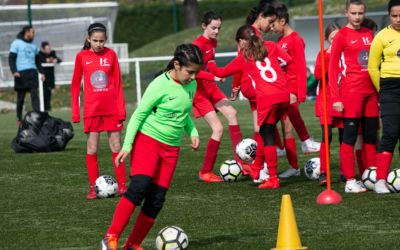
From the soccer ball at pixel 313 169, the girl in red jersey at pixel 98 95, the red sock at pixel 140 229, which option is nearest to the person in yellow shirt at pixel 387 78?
the soccer ball at pixel 313 169

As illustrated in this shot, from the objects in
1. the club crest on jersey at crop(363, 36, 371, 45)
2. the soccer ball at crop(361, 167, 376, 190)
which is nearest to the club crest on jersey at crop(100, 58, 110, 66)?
the club crest on jersey at crop(363, 36, 371, 45)

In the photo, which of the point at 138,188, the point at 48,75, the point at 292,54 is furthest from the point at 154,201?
the point at 48,75

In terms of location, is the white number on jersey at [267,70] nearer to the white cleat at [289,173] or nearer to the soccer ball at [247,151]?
the soccer ball at [247,151]

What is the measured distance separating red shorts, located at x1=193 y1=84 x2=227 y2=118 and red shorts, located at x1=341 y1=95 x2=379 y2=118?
197 centimetres

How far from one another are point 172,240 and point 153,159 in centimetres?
64

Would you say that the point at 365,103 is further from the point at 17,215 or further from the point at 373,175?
the point at 17,215

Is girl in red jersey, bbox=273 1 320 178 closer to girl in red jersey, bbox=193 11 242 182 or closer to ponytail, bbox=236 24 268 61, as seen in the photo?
girl in red jersey, bbox=193 11 242 182

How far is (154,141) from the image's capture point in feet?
26.7

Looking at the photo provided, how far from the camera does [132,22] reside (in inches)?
1644

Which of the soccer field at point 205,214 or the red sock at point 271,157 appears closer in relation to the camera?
the soccer field at point 205,214

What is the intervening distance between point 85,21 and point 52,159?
18139 millimetres

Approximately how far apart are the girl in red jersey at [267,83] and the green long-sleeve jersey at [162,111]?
310cm

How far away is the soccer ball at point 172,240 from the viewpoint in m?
7.98

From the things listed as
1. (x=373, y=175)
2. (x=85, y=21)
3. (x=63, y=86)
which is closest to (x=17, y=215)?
(x=373, y=175)
